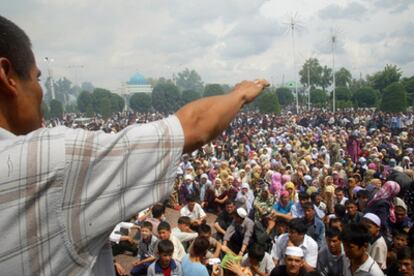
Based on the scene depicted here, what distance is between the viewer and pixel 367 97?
4294 centimetres

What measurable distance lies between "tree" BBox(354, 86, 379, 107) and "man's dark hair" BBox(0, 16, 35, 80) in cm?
4623

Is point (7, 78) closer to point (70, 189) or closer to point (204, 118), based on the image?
point (70, 189)

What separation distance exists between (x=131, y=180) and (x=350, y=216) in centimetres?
557

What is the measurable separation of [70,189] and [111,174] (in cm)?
8

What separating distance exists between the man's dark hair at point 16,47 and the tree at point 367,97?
46.2 m

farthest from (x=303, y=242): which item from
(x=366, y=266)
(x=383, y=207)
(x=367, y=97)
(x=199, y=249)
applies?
(x=367, y=97)

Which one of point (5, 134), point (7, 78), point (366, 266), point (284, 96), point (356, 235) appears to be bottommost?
point (366, 266)

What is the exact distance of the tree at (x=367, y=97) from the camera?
4275cm

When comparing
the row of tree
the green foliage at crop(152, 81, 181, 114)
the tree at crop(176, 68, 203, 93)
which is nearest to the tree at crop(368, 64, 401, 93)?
the row of tree

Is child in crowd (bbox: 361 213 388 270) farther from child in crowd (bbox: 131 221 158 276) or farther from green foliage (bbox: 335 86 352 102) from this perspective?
green foliage (bbox: 335 86 352 102)

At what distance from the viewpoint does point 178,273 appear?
403 centimetres

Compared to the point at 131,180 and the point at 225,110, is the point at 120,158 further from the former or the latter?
the point at 225,110

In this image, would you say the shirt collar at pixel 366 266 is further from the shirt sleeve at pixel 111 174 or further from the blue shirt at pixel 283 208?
the shirt sleeve at pixel 111 174

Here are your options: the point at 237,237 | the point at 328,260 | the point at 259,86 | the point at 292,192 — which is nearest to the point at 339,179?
the point at 292,192
